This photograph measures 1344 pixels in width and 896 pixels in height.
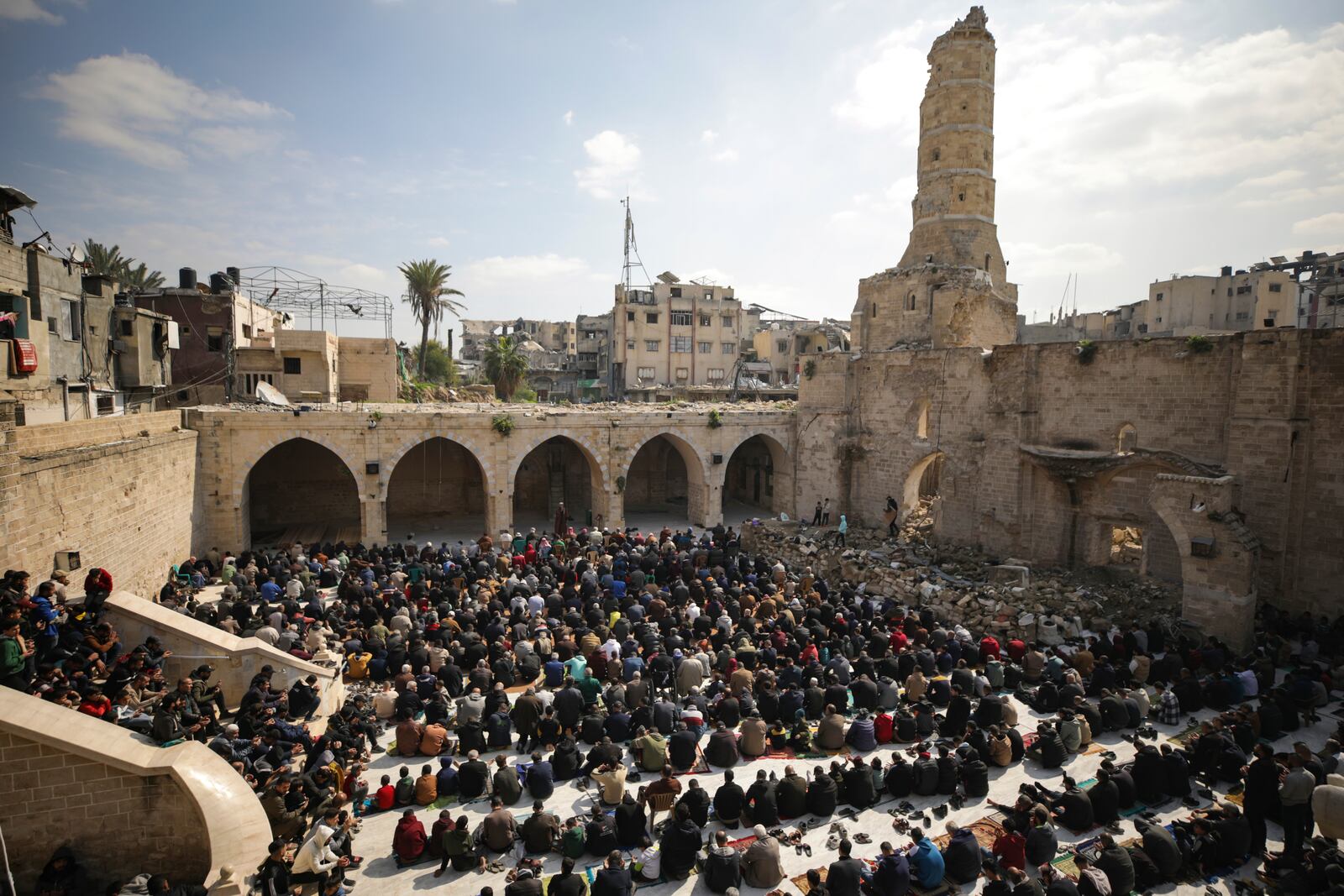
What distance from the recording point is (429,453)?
87.2 ft

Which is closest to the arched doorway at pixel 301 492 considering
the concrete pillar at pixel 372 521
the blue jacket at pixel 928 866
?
the concrete pillar at pixel 372 521

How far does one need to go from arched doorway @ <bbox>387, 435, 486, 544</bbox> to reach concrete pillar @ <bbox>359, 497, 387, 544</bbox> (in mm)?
4073

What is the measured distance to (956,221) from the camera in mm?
25391

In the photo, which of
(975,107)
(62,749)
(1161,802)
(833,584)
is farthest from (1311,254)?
(62,749)

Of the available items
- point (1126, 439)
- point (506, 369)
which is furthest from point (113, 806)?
point (506, 369)

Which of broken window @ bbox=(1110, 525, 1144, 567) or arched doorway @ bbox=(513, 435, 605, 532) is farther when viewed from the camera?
arched doorway @ bbox=(513, 435, 605, 532)

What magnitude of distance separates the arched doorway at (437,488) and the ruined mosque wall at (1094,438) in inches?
495

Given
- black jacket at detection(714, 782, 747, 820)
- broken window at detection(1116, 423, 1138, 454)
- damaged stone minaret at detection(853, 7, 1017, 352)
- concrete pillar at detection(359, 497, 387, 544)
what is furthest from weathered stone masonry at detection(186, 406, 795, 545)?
black jacket at detection(714, 782, 747, 820)

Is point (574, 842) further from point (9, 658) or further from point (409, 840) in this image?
point (9, 658)

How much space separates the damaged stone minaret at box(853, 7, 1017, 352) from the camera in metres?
24.6

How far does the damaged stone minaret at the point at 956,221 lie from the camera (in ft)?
80.8

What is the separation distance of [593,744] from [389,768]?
8.94 feet

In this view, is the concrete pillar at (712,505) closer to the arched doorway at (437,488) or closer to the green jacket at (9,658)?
the arched doorway at (437,488)

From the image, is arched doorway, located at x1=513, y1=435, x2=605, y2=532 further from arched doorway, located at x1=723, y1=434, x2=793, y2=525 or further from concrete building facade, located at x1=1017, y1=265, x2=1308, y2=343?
concrete building facade, located at x1=1017, y1=265, x2=1308, y2=343
